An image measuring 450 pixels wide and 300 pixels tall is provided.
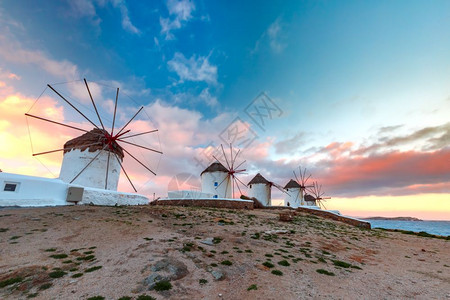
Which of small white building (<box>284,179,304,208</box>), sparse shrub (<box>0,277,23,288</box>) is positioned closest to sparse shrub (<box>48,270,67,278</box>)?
sparse shrub (<box>0,277,23,288</box>)

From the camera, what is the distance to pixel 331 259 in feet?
38.2

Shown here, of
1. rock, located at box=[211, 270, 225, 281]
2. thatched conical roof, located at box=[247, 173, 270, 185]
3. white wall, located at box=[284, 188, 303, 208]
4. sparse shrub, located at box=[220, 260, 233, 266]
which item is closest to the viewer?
rock, located at box=[211, 270, 225, 281]

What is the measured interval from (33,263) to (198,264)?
20.8 ft

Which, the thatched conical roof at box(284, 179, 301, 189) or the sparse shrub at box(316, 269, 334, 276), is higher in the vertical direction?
the thatched conical roof at box(284, 179, 301, 189)

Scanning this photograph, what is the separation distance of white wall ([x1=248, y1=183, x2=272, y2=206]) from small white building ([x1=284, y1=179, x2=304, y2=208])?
10725mm

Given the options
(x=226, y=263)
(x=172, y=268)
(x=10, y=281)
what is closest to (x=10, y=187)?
(x=10, y=281)

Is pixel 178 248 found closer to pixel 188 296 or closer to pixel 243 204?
pixel 188 296

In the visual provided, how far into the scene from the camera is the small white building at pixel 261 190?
46656mm

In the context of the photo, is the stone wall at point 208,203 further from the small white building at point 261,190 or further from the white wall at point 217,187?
the small white building at point 261,190

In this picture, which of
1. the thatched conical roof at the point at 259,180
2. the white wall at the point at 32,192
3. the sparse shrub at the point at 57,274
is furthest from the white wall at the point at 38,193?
the thatched conical roof at the point at 259,180

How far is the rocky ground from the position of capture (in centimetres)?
688

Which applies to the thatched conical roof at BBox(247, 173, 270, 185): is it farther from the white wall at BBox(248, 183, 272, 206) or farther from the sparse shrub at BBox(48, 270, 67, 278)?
the sparse shrub at BBox(48, 270, 67, 278)

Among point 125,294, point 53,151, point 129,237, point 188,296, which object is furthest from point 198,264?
point 53,151

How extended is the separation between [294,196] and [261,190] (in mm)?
13774
